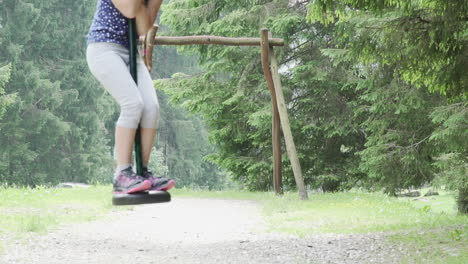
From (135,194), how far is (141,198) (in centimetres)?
3

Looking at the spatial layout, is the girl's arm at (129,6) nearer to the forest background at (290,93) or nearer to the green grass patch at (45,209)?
the forest background at (290,93)

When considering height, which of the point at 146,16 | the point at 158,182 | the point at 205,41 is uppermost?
the point at 205,41

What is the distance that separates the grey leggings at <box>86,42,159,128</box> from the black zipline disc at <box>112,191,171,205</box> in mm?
316

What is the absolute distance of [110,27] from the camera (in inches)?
128

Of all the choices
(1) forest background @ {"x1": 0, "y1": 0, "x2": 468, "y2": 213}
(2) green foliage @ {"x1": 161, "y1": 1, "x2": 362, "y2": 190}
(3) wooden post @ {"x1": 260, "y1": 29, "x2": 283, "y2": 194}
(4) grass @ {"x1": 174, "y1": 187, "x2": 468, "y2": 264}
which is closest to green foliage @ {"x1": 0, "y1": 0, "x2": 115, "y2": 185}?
(1) forest background @ {"x1": 0, "y1": 0, "x2": 468, "y2": 213}

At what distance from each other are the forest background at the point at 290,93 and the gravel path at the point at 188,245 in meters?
2.02

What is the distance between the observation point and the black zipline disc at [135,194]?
320 centimetres

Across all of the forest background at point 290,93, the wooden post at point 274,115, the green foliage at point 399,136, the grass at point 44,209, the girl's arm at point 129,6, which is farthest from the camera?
the green foliage at point 399,136

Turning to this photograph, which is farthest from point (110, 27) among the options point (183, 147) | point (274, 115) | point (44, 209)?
point (183, 147)

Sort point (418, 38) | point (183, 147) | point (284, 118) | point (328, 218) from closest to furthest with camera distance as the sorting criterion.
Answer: point (418, 38) → point (328, 218) → point (284, 118) → point (183, 147)

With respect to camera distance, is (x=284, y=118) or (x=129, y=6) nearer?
(x=129, y=6)

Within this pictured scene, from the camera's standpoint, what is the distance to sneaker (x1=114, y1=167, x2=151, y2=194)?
128 inches

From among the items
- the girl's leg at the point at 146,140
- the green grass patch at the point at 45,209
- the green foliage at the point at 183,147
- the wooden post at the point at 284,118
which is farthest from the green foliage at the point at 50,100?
the girl's leg at the point at 146,140

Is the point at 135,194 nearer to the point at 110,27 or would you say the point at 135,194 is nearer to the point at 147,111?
the point at 147,111
